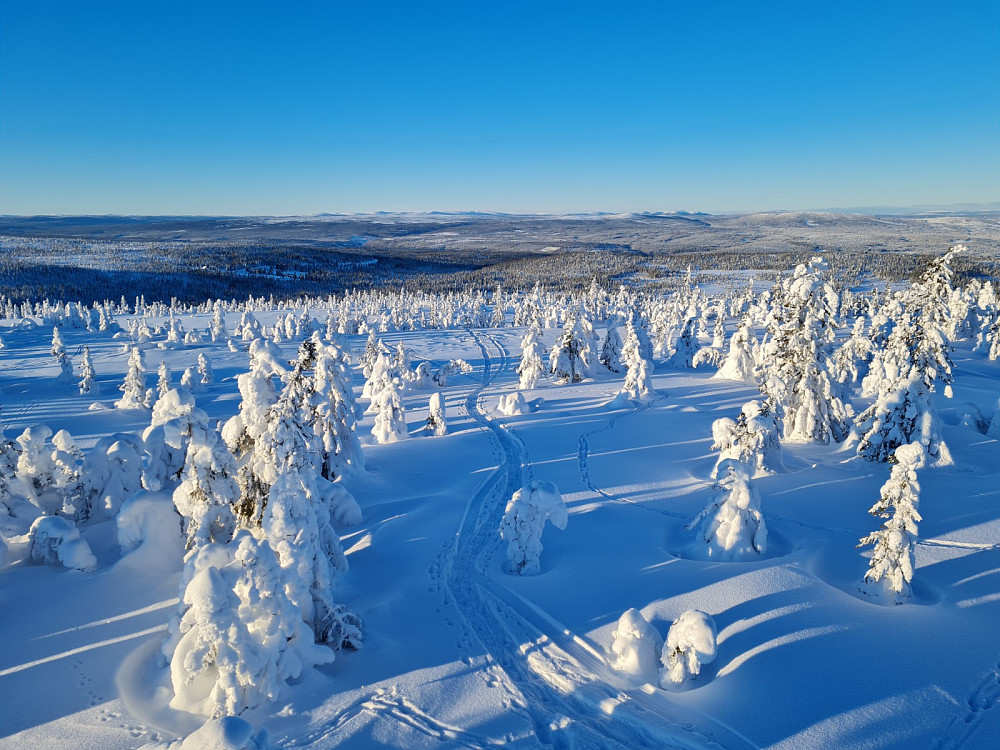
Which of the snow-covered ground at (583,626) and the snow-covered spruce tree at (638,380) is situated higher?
the snow-covered spruce tree at (638,380)

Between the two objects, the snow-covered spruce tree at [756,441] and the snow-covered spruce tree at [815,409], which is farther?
the snow-covered spruce tree at [815,409]

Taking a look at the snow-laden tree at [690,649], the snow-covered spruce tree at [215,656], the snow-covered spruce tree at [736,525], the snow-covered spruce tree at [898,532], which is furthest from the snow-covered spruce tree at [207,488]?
the snow-covered spruce tree at [898,532]

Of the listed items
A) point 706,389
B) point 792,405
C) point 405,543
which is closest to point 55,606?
point 405,543

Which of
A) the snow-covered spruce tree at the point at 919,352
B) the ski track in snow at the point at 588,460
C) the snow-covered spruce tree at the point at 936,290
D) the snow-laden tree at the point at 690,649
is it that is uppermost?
the snow-covered spruce tree at the point at 936,290

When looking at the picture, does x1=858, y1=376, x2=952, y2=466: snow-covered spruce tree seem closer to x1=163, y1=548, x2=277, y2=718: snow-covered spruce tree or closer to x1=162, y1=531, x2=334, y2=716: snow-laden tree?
x1=162, y1=531, x2=334, y2=716: snow-laden tree

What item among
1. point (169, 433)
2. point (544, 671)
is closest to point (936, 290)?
point (544, 671)

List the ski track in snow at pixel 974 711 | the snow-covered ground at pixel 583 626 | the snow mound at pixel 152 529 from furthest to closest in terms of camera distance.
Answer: the snow mound at pixel 152 529 < the snow-covered ground at pixel 583 626 < the ski track in snow at pixel 974 711

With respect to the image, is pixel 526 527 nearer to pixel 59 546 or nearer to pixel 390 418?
pixel 59 546

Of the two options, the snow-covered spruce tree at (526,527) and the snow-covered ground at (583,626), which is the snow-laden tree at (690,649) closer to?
the snow-covered ground at (583,626)
